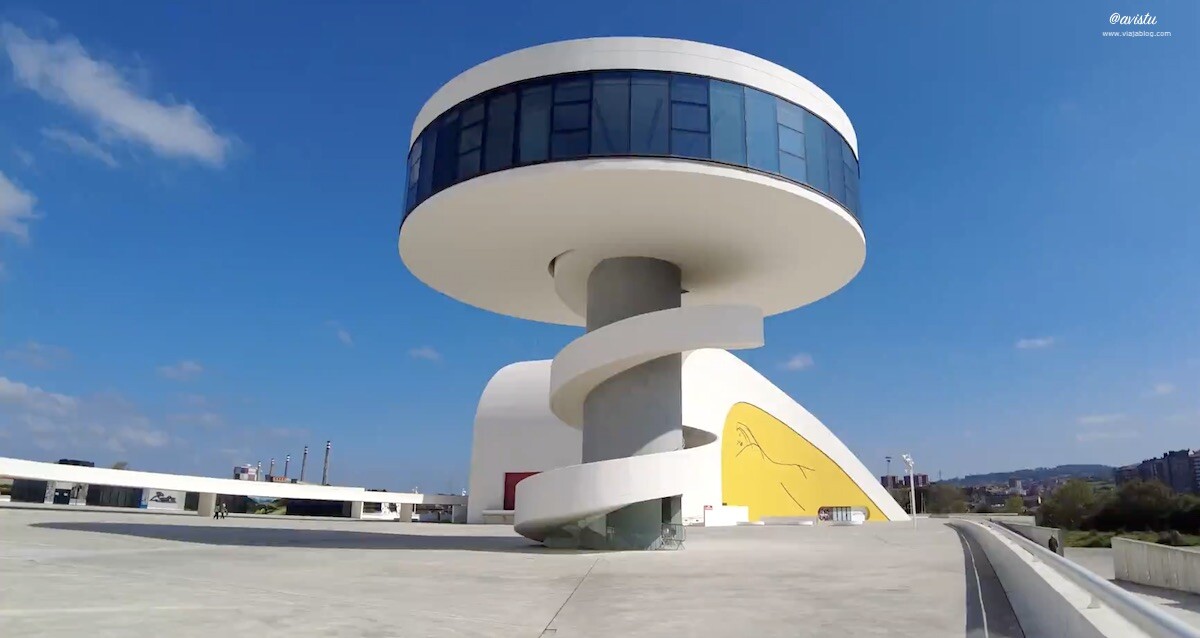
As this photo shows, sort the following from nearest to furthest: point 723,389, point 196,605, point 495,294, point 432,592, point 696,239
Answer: point 196,605 → point 432,592 → point 696,239 → point 495,294 → point 723,389

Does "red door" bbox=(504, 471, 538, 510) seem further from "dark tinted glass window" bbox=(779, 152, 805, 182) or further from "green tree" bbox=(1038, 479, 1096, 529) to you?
"green tree" bbox=(1038, 479, 1096, 529)

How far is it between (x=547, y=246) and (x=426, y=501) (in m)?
34.9

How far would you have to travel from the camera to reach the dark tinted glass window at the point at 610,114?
1595cm

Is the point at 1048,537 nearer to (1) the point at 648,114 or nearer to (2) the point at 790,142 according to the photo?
(2) the point at 790,142

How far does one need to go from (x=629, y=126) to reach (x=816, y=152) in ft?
15.2

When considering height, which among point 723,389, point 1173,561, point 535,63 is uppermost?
point 535,63

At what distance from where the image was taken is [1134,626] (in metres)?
4.36

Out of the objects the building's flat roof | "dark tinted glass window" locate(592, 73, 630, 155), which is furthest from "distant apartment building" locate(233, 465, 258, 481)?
"dark tinted glass window" locate(592, 73, 630, 155)

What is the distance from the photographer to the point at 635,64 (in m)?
16.4

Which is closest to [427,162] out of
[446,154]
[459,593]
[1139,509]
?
[446,154]

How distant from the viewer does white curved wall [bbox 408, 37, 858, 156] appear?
16469mm

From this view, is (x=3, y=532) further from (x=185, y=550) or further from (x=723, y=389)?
(x=723, y=389)

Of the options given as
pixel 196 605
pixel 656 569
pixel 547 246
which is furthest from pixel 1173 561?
pixel 196 605

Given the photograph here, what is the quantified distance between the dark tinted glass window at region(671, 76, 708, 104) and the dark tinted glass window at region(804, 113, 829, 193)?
9.02 feet
